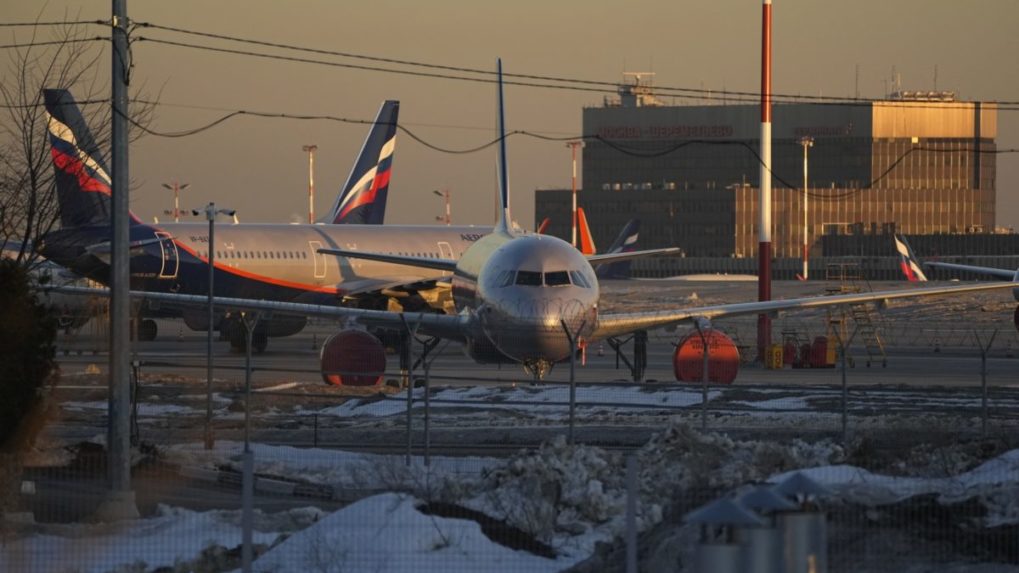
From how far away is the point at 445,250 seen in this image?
52719 millimetres

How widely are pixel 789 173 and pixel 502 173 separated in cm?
13240

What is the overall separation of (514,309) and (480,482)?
13.1m

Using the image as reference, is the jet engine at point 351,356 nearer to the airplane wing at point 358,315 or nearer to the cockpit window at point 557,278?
the airplane wing at point 358,315

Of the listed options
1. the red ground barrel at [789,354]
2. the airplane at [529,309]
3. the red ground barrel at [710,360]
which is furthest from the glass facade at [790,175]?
the red ground barrel at [710,360]

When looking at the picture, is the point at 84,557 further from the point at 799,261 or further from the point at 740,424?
the point at 799,261

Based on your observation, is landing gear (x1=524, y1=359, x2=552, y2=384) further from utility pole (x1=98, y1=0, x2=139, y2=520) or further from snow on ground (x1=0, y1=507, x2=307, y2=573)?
snow on ground (x1=0, y1=507, x2=307, y2=573)

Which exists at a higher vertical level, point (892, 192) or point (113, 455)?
point (892, 192)

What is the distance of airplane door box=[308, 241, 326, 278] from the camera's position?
1993 inches

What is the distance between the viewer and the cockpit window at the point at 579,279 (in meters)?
29.8

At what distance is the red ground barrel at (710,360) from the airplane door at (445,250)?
70.6ft

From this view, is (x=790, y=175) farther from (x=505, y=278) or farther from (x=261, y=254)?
(x=505, y=278)

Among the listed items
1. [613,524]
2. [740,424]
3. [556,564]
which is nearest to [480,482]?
[613,524]

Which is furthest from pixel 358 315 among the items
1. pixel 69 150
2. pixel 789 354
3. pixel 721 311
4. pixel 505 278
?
pixel 789 354

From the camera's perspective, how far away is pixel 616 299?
75.1m
